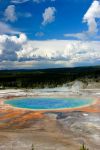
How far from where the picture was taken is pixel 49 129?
91.7 feet

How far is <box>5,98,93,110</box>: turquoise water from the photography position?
42650 millimetres

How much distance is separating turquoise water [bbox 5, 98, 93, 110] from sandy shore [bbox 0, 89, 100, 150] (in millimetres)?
4013

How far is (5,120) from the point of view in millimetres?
32156

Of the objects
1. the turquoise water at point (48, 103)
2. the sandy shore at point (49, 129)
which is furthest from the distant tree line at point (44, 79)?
the sandy shore at point (49, 129)

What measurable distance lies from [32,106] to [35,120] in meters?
11.0

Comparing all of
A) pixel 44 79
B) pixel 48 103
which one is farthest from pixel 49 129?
pixel 44 79

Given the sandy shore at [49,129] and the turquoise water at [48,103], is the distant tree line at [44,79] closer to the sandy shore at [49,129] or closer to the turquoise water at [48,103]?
the turquoise water at [48,103]

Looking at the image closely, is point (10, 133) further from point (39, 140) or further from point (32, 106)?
point (32, 106)

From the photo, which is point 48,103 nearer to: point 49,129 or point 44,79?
point 49,129

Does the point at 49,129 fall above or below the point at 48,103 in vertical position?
below

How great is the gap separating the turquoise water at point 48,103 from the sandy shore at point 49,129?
158 inches

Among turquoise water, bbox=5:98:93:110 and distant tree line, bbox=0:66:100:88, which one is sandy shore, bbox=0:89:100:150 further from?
distant tree line, bbox=0:66:100:88

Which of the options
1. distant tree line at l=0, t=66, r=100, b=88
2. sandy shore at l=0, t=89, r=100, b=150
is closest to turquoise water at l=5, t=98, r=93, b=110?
sandy shore at l=0, t=89, r=100, b=150

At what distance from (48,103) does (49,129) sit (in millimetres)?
17907
